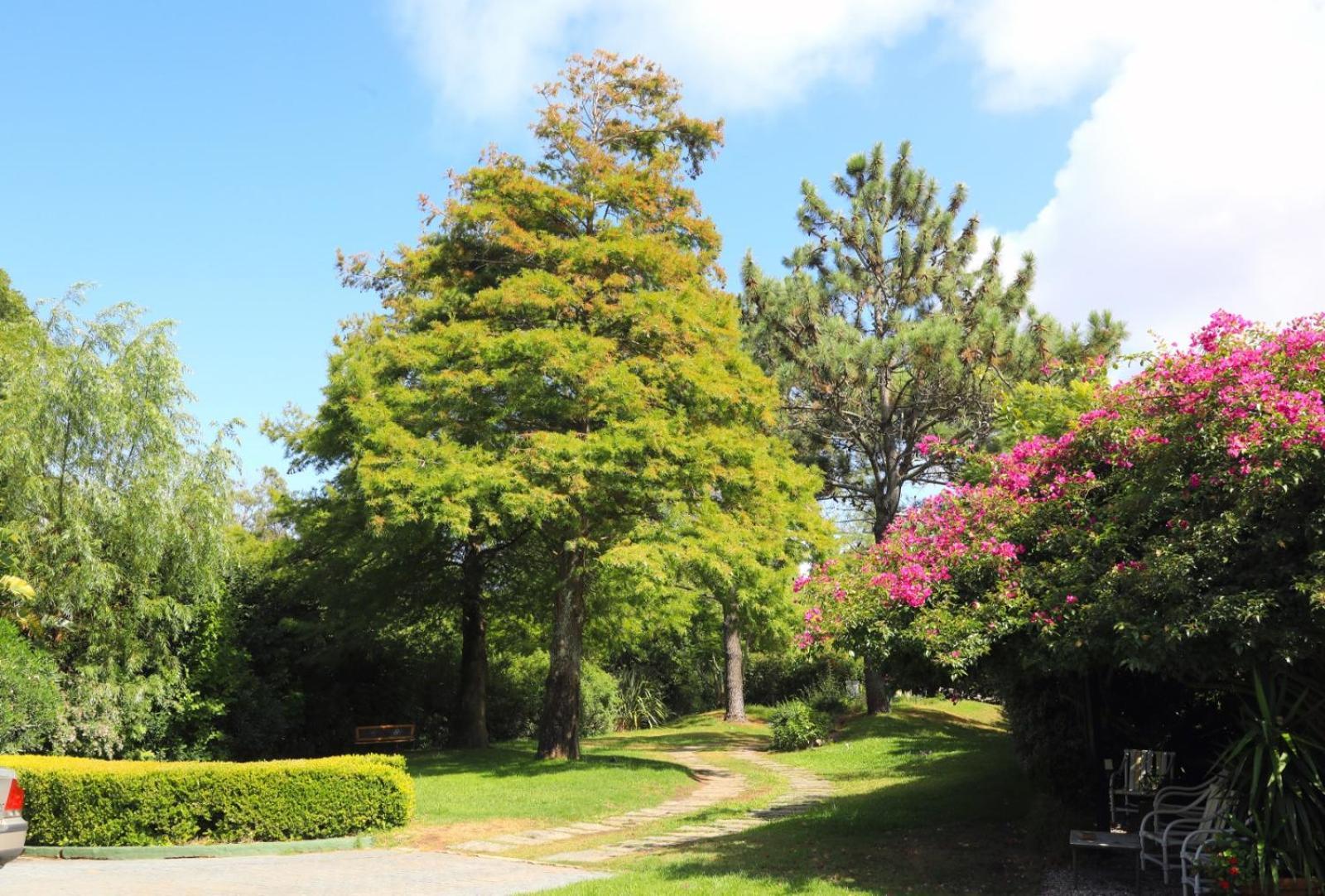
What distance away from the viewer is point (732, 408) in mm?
17500

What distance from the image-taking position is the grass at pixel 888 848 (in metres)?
7.77

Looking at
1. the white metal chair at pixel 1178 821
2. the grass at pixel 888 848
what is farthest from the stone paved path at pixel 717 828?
the white metal chair at pixel 1178 821

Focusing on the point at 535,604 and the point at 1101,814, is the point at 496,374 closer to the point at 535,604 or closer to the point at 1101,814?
the point at 535,604

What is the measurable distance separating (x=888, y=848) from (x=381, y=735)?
13683mm

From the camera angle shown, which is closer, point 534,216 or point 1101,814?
point 1101,814

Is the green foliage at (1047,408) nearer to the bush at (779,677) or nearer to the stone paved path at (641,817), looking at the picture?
the stone paved path at (641,817)

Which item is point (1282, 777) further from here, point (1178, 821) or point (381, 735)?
point (381, 735)

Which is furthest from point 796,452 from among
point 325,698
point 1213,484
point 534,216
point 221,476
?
point 1213,484

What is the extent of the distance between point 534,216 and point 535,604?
8.04 metres

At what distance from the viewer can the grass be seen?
7770 millimetres

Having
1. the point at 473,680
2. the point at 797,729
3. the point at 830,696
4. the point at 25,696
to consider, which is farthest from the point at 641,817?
the point at 830,696

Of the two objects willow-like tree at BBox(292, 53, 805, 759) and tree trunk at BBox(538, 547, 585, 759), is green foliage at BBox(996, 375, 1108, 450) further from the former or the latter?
tree trunk at BBox(538, 547, 585, 759)

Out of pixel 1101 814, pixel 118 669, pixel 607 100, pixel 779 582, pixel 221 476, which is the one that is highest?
pixel 607 100

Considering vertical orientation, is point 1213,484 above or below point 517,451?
below
